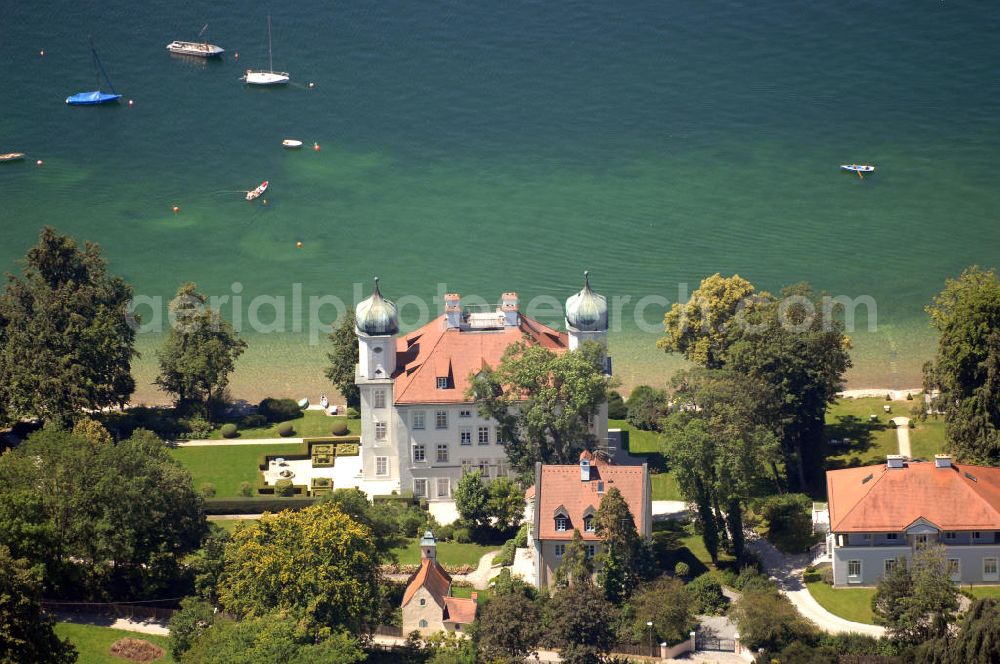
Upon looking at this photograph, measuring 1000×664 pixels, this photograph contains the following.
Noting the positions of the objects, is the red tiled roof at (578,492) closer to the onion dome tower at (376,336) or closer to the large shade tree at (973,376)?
the onion dome tower at (376,336)

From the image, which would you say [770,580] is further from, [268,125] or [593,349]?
[268,125]

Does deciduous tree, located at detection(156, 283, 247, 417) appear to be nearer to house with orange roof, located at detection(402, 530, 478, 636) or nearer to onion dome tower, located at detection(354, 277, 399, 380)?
onion dome tower, located at detection(354, 277, 399, 380)

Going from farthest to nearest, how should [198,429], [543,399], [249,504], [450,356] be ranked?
[198,429], [450,356], [249,504], [543,399]

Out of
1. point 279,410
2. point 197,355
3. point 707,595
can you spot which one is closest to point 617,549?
point 707,595

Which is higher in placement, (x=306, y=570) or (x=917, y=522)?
(x=917, y=522)

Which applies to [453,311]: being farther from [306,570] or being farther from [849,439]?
[306,570]

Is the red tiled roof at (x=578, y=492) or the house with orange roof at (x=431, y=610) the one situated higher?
the red tiled roof at (x=578, y=492)

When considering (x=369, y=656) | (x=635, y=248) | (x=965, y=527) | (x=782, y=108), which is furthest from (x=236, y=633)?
(x=782, y=108)

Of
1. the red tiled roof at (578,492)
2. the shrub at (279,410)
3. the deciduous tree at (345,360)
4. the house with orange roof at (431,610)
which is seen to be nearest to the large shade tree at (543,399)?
the red tiled roof at (578,492)
